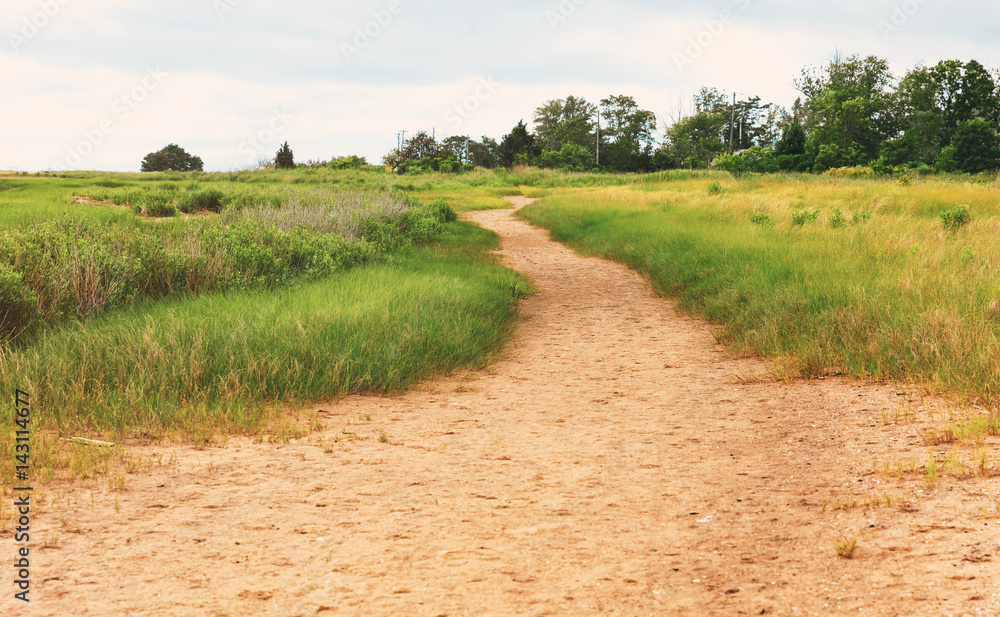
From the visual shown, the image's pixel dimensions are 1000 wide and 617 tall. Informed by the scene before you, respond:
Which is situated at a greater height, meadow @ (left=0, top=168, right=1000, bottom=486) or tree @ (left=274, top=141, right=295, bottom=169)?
tree @ (left=274, top=141, right=295, bottom=169)

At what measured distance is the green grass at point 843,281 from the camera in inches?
222

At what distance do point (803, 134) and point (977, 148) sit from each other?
11.5m

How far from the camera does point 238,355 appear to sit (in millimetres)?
5879

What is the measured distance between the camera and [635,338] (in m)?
8.42

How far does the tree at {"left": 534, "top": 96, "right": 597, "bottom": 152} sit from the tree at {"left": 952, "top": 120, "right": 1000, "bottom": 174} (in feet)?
124

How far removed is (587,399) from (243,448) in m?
2.85

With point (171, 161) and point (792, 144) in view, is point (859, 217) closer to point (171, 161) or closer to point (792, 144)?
point (792, 144)

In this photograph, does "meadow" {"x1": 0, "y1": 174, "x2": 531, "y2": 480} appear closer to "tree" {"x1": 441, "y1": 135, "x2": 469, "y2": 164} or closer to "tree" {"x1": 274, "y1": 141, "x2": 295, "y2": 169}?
"tree" {"x1": 274, "y1": 141, "x2": 295, "y2": 169}

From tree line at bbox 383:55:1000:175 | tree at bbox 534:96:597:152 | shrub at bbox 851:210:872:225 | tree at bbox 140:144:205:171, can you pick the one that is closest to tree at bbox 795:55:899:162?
tree line at bbox 383:55:1000:175

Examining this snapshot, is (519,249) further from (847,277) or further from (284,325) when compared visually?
(284,325)

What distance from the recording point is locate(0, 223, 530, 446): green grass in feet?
16.7

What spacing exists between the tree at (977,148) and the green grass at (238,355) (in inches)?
1976

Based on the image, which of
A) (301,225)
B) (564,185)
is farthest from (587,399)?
(564,185)

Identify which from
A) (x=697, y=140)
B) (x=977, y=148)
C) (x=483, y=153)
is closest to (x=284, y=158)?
(x=483, y=153)
